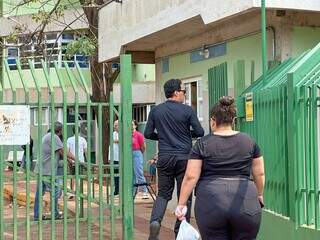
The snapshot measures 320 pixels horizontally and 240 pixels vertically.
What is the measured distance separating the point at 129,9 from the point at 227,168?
7.32m

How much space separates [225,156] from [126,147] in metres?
2.46

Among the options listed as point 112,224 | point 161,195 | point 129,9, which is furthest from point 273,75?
point 129,9

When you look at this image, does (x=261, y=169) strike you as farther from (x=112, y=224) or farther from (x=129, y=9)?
(x=129, y=9)

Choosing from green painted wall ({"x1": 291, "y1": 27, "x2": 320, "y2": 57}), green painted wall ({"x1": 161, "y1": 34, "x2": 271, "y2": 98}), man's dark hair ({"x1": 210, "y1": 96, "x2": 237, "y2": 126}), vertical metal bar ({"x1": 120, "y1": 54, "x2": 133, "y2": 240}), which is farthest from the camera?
green painted wall ({"x1": 161, "y1": 34, "x2": 271, "y2": 98})

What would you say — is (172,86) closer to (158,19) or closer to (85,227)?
(85,227)

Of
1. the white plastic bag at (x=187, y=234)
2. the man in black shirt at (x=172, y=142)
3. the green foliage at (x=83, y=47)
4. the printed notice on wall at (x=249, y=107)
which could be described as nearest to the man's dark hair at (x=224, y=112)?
the white plastic bag at (x=187, y=234)

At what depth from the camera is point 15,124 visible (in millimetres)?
6992

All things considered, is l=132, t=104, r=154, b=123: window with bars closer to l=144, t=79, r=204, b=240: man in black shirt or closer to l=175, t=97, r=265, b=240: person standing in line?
l=144, t=79, r=204, b=240: man in black shirt

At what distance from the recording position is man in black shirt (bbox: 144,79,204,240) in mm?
6906

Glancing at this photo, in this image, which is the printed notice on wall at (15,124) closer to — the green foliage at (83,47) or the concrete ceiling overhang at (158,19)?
the concrete ceiling overhang at (158,19)

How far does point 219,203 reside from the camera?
4.88 metres

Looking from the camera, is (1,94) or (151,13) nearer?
(1,94)

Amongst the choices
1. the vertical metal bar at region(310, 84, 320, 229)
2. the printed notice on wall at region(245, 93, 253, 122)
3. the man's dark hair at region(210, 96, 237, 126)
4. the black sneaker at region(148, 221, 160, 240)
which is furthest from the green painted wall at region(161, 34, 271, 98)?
the man's dark hair at region(210, 96, 237, 126)

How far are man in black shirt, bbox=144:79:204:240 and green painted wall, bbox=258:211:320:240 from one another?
1.07 metres
